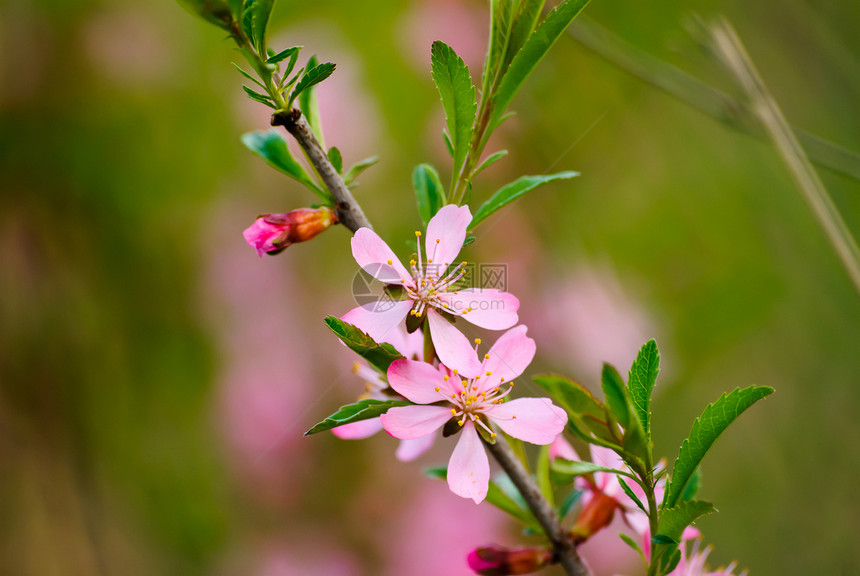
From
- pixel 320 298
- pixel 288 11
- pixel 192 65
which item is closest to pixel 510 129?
pixel 320 298

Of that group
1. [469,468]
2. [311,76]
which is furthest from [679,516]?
[311,76]

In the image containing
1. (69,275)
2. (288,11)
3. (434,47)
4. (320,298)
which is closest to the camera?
(434,47)

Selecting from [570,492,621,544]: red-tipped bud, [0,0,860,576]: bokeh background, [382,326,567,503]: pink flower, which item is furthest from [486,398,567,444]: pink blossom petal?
[0,0,860,576]: bokeh background

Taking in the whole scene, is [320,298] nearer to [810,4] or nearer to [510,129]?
[510,129]

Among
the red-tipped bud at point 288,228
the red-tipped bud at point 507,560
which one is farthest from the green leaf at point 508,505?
the red-tipped bud at point 288,228

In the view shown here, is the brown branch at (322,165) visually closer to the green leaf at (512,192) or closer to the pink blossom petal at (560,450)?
the green leaf at (512,192)

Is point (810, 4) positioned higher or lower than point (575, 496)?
higher
